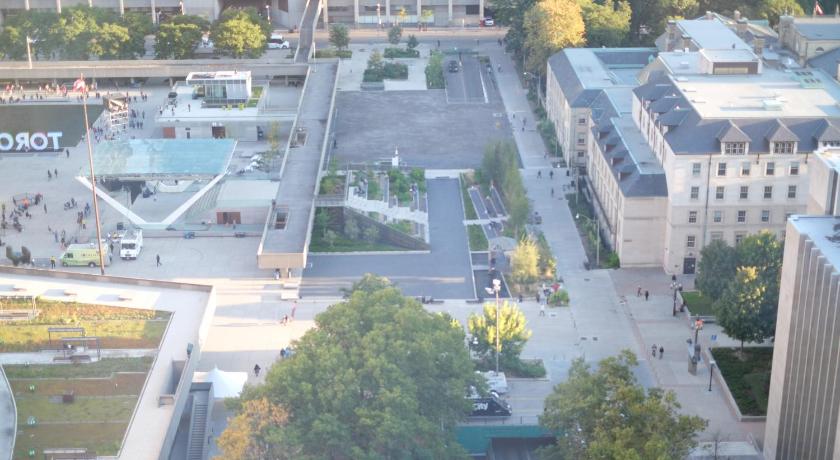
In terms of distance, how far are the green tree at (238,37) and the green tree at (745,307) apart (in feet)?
295

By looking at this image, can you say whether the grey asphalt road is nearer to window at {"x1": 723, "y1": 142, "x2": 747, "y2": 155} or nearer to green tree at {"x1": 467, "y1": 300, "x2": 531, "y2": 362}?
green tree at {"x1": 467, "y1": 300, "x2": 531, "y2": 362}

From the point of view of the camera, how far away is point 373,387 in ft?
233

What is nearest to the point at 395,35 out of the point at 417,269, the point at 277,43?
the point at 277,43

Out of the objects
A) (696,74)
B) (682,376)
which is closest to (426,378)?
(682,376)

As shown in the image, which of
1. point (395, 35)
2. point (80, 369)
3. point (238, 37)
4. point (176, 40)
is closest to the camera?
point (80, 369)

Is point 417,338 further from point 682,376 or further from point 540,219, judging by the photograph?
point 540,219

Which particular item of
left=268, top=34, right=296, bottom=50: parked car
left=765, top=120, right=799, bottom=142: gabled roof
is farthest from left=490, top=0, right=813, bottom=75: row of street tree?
left=765, top=120, right=799, bottom=142: gabled roof

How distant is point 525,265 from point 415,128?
1761 inches

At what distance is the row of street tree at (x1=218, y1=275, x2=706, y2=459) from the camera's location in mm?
66312

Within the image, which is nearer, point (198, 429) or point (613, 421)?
point (613, 421)

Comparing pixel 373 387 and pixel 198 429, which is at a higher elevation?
pixel 373 387

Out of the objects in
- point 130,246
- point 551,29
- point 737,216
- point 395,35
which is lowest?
point 130,246

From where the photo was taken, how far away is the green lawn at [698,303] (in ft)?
307

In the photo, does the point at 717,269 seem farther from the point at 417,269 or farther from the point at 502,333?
the point at 417,269
